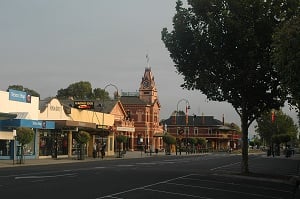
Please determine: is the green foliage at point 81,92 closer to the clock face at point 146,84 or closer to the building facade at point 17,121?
the clock face at point 146,84

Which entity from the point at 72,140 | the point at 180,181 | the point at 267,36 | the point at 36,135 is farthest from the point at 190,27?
the point at 72,140

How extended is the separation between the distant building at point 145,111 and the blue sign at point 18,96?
54.4m

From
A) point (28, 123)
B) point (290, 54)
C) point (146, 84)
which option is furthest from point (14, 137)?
point (146, 84)

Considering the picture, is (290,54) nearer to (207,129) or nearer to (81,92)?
(81,92)

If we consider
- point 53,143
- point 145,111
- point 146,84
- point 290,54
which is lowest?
point 53,143

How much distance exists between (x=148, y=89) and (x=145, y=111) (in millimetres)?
8194

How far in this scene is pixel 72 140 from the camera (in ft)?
210

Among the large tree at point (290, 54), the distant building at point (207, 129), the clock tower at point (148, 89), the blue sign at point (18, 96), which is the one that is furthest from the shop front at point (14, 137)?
the distant building at point (207, 129)

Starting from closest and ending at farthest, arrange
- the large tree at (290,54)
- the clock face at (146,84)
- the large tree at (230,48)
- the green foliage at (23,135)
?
the large tree at (290,54) < the large tree at (230,48) < the green foliage at (23,135) < the clock face at (146,84)

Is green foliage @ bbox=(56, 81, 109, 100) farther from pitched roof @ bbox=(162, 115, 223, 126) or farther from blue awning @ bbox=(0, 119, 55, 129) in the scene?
blue awning @ bbox=(0, 119, 55, 129)

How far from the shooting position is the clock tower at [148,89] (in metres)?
121

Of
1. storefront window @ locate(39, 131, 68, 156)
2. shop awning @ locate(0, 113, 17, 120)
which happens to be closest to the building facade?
shop awning @ locate(0, 113, 17, 120)

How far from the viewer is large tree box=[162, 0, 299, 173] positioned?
2948 cm

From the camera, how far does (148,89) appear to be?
121625mm
